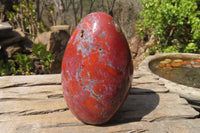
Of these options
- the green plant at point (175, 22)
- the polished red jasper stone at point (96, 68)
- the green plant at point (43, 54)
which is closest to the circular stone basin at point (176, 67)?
the green plant at point (175, 22)

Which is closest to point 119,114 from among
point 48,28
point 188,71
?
point 188,71

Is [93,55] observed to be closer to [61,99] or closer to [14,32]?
[61,99]

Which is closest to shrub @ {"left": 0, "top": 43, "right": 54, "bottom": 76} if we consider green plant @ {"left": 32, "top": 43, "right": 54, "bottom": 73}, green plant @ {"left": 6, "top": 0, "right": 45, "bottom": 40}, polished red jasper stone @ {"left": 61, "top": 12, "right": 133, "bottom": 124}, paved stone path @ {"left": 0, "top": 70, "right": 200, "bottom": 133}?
green plant @ {"left": 32, "top": 43, "right": 54, "bottom": 73}

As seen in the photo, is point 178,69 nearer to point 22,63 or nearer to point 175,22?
point 175,22

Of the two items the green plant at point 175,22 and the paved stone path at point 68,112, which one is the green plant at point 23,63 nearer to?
the paved stone path at point 68,112

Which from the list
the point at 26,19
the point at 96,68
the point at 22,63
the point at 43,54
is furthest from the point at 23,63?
the point at 96,68

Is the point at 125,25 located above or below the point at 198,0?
below
